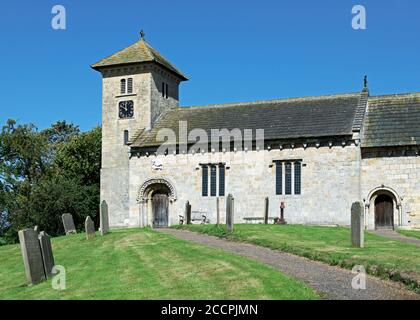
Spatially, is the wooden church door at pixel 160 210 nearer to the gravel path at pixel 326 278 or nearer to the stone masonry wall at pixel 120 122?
the stone masonry wall at pixel 120 122

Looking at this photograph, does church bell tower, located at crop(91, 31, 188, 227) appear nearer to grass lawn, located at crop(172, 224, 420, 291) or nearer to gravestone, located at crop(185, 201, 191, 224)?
gravestone, located at crop(185, 201, 191, 224)

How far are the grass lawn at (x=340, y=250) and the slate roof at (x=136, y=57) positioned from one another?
57.6 ft

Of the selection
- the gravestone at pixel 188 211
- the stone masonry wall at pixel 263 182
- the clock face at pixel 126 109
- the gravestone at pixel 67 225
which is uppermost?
the clock face at pixel 126 109

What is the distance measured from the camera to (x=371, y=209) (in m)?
33.7

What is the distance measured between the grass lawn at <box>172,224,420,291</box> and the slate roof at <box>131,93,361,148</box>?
8981mm

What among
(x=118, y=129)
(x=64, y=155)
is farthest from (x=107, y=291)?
(x=64, y=155)

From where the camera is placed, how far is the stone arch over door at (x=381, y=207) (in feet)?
109

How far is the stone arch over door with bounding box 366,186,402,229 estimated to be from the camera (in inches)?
1305

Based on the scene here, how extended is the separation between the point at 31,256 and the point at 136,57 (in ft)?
91.2

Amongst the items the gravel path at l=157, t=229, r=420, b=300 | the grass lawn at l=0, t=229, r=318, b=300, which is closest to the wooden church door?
the grass lawn at l=0, t=229, r=318, b=300

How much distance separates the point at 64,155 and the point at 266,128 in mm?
25398

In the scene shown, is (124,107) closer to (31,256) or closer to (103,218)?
(103,218)

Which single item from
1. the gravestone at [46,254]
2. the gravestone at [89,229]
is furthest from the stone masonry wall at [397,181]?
the gravestone at [46,254]
